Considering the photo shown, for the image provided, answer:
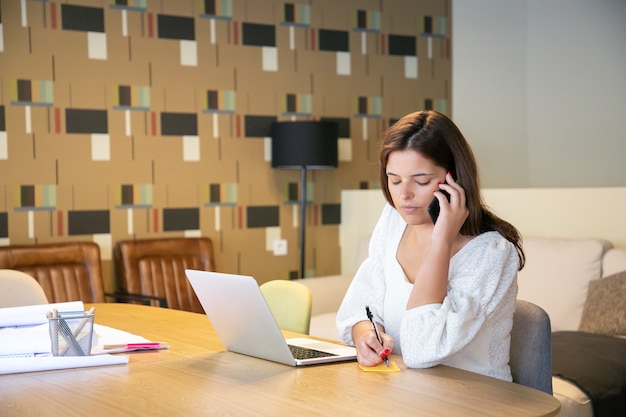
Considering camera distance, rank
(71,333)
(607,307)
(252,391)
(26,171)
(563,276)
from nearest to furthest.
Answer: (252,391)
(71,333)
(607,307)
(563,276)
(26,171)

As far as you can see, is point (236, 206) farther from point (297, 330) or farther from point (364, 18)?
point (297, 330)

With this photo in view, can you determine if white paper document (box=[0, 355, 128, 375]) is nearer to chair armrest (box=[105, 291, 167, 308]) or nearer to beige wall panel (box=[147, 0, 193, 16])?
chair armrest (box=[105, 291, 167, 308])

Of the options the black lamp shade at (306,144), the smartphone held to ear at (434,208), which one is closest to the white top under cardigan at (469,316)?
the smartphone held to ear at (434,208)

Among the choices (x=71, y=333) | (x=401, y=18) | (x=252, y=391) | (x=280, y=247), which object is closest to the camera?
(x=252, y=391)

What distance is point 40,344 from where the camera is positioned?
2041 millimetres

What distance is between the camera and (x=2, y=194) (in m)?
4.57

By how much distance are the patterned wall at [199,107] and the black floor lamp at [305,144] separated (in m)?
0.27

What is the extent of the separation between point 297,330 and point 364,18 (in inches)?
136

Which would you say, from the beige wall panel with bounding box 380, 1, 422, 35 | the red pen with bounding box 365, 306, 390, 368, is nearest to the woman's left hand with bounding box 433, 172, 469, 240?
the red pen with bounding box 365, 306, 390, 368

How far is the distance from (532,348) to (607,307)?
182cm

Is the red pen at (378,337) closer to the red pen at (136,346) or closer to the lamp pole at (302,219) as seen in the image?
the red pen at (136,346)

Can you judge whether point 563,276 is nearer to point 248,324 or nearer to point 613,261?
point 613,261

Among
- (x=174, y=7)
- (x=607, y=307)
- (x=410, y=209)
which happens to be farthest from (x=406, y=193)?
(x=174, y=7)

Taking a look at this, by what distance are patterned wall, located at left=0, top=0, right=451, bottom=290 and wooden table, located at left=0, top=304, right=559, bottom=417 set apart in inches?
102
